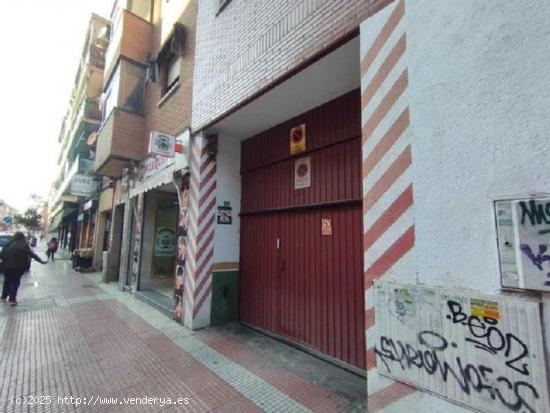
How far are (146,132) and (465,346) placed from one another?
947cm

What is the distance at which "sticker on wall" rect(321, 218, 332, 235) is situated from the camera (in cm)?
418

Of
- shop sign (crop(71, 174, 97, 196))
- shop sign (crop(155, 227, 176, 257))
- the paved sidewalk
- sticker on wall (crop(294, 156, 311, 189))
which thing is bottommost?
the paved sidewalk

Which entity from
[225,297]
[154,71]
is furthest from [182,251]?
[154,71]

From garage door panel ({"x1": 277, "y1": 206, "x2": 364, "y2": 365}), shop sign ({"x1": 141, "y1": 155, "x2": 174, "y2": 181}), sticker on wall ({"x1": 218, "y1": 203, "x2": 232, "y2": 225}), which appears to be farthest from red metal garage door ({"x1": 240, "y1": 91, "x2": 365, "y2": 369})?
shop sign ({"x1": 141, "y1": 155, "x2": 174, "y2": 181})

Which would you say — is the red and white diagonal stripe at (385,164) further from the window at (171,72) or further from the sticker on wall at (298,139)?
the window at (171,72)

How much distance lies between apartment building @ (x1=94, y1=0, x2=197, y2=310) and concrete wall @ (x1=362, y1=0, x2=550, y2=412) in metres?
6.14

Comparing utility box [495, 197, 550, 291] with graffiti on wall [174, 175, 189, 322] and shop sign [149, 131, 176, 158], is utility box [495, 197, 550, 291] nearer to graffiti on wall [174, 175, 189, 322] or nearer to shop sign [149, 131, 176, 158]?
graffiti on wall [174, 175, 189, 322]

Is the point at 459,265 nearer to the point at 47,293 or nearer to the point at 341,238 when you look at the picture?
the point at 341,238

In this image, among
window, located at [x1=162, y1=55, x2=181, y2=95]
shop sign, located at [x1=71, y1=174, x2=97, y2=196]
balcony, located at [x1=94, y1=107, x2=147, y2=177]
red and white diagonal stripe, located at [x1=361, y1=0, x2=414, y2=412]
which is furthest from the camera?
shop sign, located at [x1=71, y1=174, x2=97, y2=196]

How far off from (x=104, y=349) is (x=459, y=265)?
196 inches

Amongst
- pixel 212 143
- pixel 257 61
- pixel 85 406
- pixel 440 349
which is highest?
pixel 257 61

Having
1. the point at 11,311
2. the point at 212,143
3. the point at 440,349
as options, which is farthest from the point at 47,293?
the point at 440,349

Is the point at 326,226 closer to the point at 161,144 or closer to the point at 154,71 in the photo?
the point at 161,144

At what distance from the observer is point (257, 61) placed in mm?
4387
